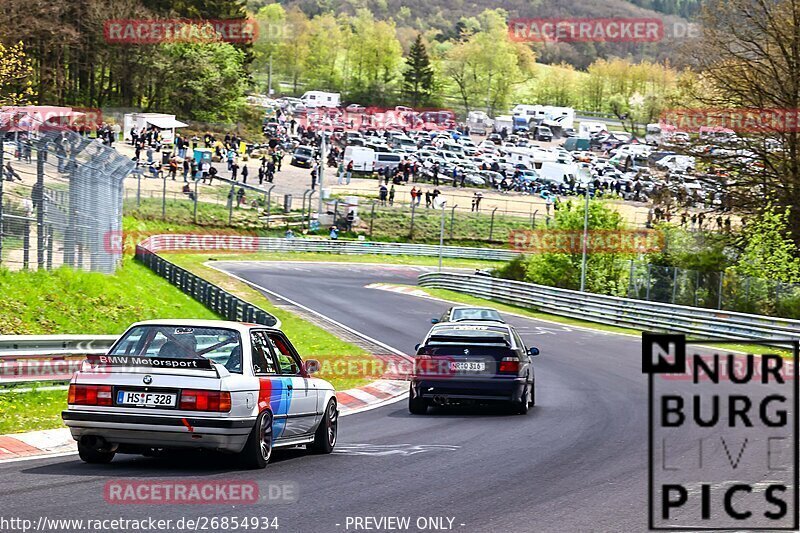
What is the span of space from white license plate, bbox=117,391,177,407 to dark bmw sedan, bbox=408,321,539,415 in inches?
286

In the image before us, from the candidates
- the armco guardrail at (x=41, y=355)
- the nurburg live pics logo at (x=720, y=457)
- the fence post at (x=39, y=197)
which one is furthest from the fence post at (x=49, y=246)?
the nurburg live pics logo at (x=720, y=457)

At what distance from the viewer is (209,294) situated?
3166 cm

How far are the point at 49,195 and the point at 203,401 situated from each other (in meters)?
11.5

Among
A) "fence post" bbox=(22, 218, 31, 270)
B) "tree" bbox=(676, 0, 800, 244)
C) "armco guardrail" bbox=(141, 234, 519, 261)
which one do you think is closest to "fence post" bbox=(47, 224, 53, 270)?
"fence post" bbox=(22, 218, 31, 270)

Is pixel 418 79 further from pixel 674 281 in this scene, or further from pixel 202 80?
pixel 674 281

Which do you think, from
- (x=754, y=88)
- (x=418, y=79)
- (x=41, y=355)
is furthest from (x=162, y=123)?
(x=418, y=79)

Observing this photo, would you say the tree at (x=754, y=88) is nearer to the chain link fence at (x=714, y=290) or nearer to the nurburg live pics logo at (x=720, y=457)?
the chain link fence at (x=714, y=290)

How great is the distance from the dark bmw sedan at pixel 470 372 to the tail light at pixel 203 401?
23.4 ft

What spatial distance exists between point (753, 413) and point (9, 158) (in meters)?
12.2

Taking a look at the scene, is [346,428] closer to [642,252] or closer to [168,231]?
[642,252]

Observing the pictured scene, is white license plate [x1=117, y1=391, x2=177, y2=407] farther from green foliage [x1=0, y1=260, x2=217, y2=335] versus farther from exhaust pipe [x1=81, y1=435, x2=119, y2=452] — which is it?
green foliage [x1=0, y1=260, x2=217, y2=335]

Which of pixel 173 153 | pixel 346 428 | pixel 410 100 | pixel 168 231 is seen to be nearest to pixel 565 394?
pixel 346 428

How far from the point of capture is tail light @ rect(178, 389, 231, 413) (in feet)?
30.8

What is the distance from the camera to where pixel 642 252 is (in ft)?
143
